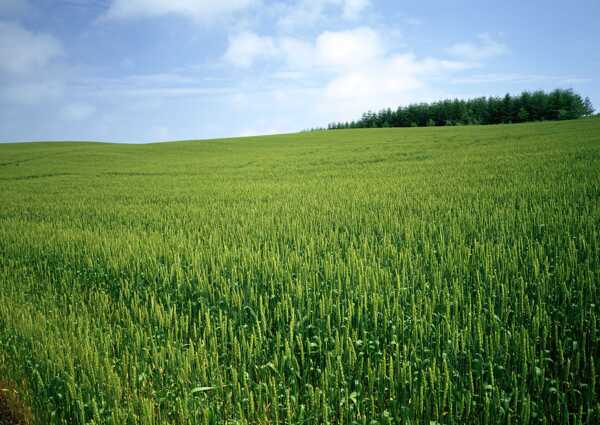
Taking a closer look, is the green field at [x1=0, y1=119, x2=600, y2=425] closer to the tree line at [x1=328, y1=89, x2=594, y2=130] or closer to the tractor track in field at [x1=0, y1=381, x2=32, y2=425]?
the tractor track in field at [x1=0, y1=381, x2=32, y2=425]

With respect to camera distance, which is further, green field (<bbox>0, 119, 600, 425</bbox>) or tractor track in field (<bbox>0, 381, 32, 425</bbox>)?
tractor track in field (<bbox>0, 381, 32, 425</bbox>)

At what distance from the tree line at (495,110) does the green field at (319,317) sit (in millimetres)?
90071

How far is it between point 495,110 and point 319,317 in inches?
3908

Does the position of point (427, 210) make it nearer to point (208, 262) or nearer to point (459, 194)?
point (459, 194)

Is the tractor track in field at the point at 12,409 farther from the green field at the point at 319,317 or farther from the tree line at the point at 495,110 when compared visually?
the tree line at the point at 495,110

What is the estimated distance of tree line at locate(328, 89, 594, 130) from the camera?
84.4 meters

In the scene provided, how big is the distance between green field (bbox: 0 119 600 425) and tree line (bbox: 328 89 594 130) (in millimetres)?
90071

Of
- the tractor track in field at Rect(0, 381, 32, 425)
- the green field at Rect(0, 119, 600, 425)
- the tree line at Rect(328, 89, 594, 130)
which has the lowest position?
the tractor track in field at Rect(0, 381, 32, 425)

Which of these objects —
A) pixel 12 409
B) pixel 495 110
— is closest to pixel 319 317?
pixel 12 409

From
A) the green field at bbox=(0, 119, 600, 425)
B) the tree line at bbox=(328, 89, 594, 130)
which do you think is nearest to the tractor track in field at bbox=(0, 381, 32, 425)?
the green field at bbox=(0, 119, 600, 425)

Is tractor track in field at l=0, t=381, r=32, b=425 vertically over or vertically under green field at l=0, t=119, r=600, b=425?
under

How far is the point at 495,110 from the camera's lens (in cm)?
8875

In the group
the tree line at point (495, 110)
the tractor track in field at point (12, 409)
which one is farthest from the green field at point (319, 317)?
the tree line at point (495, 110)

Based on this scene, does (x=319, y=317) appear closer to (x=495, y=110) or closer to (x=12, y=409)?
(x=12, y=409)
